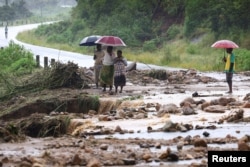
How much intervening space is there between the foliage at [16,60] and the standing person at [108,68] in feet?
28.8

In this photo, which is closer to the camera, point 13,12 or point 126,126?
point 126,126

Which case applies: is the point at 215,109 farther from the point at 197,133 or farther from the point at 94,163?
the point at 94,163

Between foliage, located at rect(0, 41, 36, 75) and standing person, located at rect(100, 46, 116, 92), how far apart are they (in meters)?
8.78

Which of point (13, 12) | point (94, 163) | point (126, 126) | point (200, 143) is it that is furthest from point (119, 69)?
point (13, 12)

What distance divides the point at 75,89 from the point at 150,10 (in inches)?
1326

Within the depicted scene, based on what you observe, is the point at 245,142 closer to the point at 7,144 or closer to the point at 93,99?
the point at 7,144

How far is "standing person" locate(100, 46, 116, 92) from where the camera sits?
20.3m

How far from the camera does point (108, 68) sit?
20531 millimetres

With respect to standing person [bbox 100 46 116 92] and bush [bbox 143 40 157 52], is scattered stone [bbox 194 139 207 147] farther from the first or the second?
bush [bbox 143 40 157 52]

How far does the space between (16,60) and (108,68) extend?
13.1 m

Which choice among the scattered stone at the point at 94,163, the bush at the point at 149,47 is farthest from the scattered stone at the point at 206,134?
the bush at the point at 149,47

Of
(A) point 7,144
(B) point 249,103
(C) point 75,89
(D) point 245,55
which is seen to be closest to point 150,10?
(D) point 245,55

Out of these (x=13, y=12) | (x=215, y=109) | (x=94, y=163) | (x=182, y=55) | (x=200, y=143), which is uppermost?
(x=13, y=12)

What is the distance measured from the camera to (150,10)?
55062mm
